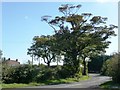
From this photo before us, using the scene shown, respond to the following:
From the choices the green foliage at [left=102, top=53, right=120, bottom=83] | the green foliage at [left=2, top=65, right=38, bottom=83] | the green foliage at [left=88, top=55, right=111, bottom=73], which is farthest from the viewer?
the green foliage at [left=88, top=55, right=111, bottom=73]

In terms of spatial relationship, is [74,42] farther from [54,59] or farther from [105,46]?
[54,59]

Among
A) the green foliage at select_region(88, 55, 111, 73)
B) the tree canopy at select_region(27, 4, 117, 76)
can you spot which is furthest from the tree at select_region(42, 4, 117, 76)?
the green foliage at select_region(88, 55, 111, 73)

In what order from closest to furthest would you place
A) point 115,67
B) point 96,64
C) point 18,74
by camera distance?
point 115,67 < point 18,74 < point 96,64

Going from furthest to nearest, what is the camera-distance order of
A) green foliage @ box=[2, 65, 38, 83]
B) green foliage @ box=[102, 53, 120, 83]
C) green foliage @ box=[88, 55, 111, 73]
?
green foliage @ box=[88, 55, 111, 73], green foliage @ box=[2, 65, 38, 83], green foliage @ box=[102, 53, 120, 83]

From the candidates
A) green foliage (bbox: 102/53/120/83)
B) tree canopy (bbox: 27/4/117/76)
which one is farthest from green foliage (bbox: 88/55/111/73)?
green foliage (bbox: 102/53/120/83)

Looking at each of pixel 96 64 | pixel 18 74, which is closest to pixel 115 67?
pixel 18 74

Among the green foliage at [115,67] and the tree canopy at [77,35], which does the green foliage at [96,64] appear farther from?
the green foliage at [115,67]

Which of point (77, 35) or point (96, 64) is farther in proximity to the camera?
point (96, 64)

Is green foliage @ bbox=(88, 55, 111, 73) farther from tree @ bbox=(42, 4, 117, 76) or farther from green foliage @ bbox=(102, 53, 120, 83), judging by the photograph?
green foliage @ bbox=(102, 53, 120, 83)

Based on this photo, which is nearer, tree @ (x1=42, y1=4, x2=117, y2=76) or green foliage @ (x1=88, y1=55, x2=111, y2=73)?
tree @ (x1=42, y1=4, x2=117, y2=76)

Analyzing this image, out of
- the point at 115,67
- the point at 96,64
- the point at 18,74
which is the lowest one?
the point at 18,74

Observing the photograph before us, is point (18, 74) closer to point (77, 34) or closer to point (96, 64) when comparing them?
point (77, 34)

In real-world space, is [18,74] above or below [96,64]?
below

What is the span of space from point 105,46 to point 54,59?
23473mm
